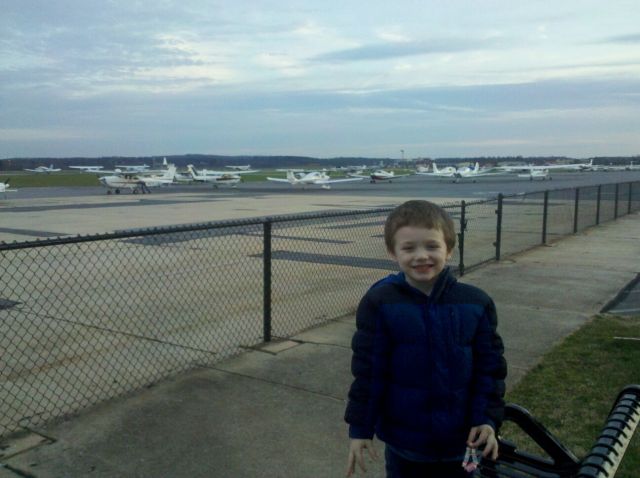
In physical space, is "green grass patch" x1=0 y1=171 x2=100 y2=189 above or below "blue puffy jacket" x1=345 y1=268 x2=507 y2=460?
below

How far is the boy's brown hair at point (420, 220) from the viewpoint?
8.34 ft

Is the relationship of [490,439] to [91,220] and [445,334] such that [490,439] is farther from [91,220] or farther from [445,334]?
[91,220]

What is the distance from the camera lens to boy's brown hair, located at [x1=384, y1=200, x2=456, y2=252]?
254 centimetres

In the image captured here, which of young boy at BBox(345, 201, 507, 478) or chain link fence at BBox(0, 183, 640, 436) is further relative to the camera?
chain link fence at BBox(0, 183, 640, 436)

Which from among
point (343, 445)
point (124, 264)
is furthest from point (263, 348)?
point (124, 264)

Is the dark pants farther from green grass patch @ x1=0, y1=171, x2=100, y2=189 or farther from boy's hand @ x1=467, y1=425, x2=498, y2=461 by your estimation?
green grass patch @ x1=0, y1=171, x2=100, y2=189

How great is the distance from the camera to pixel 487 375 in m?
2.60

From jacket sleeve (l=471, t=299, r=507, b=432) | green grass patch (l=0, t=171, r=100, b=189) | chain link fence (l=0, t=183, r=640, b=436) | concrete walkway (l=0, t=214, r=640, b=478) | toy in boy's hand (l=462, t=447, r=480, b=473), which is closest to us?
toy in boy's hand (l=462, t=447, r=480, b=473)

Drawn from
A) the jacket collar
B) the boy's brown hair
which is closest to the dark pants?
the jacket collar

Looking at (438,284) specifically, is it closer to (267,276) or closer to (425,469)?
(425,469)

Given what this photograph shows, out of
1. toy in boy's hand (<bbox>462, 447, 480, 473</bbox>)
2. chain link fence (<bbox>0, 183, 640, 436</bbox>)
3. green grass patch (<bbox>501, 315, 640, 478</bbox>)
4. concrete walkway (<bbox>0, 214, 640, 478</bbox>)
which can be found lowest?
chain link fence (<bbox>0, 183, 640, 436</bbox>)

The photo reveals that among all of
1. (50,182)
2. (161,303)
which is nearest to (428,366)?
(161,303)

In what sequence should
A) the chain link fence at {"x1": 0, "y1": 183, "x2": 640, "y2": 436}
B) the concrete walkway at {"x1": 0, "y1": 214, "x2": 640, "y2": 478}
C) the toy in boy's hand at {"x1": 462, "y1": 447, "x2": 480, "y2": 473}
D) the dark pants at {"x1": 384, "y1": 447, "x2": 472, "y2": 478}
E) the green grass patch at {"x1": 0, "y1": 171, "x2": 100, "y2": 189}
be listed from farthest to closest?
1. the green grass patch at {"x1": 0, "y1": 171, "x2": 100, "y2": 189}
2. the chain link fence at {"x1": 0, "y1": 183, "x2": 640, "y2": 436}
3. the concrete walkway at {"x1": 0, "y1": 214, "x2": 640, "y2": 478}
4. the dark pants at {"x1": 384, "y1": 447, "x2": 472, "y2": 478}
5. the toy in boy's hand at {"x1": 462, "y1": 447, "x2": 480, "y2": 473}

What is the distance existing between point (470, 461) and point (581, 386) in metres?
3.31
